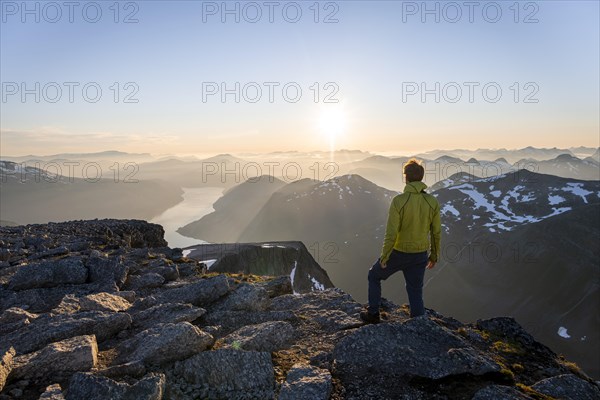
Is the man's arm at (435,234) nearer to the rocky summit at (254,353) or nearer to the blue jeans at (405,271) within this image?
the blue jeans at (405,271)

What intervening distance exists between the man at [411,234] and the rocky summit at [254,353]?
4.79 feet

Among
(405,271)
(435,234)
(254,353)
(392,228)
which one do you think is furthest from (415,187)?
(254,353)

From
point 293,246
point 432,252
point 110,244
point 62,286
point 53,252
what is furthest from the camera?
point 293,246

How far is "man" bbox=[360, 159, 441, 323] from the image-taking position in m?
10.8

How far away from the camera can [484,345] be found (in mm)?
11867

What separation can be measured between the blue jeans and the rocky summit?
1046 millimetres

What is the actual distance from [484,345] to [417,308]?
2507 mm

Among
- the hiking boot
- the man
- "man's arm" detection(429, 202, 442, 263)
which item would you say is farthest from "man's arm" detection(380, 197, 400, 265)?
the hiking boot

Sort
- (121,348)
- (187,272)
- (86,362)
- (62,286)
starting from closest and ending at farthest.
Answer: (86,362) < (121,348) < (62,286) < (187,272)

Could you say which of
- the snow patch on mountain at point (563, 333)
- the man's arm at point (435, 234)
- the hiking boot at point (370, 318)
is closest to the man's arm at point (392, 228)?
the man's arm at point (435, 234)

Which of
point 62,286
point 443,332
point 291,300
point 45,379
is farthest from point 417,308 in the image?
point 62,286

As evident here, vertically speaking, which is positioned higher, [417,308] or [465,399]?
[417,308]

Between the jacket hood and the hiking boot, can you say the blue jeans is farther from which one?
the jacket hood

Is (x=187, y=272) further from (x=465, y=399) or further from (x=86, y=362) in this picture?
(x=465, y=399)
